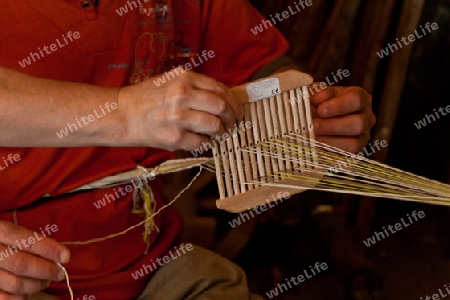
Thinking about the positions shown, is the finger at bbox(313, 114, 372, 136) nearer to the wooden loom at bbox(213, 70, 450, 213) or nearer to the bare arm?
the wooden loom at bbox(213, 70, 450, 213)

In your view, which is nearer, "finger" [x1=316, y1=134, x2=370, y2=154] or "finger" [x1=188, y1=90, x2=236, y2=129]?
"finger" [x1=188, y1=90, x2=236, y2=129]

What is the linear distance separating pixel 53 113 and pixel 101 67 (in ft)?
0.68

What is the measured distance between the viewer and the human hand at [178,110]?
2.24ft

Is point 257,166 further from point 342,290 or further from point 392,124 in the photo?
point 342,290

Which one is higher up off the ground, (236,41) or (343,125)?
(236,41)

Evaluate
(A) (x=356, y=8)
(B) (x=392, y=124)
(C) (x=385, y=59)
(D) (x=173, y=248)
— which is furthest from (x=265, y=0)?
(D) (x=173, y=248)

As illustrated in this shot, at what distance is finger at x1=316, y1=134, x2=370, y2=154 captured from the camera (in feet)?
2.93

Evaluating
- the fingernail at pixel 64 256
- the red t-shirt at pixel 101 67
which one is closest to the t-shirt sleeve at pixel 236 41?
the red t-shirt at pixel 101 67

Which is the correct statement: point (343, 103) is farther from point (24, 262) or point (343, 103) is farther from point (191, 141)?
point (24, 262)

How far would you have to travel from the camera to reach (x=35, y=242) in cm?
73

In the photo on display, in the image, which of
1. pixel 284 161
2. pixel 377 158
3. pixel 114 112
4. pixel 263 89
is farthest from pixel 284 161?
pixel 377 158

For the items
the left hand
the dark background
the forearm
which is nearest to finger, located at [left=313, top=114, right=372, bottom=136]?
the left hand

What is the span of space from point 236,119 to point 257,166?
9 cm

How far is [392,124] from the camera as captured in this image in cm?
151
